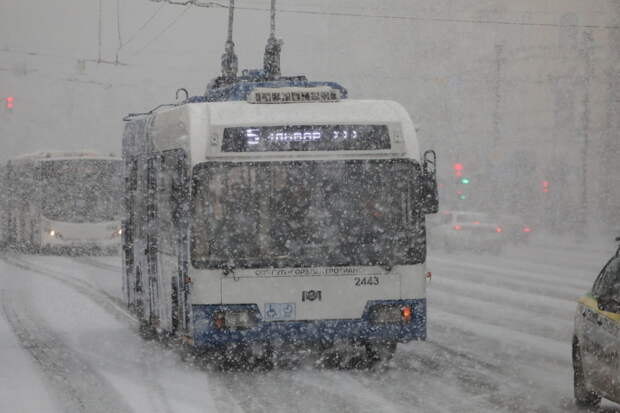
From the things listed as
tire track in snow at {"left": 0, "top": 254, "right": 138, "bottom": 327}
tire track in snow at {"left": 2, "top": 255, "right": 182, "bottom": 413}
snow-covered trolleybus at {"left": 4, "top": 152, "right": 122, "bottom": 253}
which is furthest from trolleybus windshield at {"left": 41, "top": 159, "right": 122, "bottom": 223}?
tire track in snow at {"left": 0, "top": 254, "right": 138, "bottom": 327}

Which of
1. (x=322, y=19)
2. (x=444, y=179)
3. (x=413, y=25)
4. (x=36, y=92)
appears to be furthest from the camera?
(x=322, y=19)

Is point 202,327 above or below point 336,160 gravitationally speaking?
below

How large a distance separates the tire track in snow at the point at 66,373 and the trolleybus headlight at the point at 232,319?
1167 mm

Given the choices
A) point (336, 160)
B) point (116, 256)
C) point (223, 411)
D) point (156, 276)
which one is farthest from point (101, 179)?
point (223, 411)

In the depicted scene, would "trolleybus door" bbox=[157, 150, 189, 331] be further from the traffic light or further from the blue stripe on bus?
the traffic light

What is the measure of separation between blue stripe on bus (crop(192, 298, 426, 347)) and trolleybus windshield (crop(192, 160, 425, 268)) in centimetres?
43

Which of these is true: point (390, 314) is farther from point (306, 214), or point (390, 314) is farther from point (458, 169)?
point (458, 169)

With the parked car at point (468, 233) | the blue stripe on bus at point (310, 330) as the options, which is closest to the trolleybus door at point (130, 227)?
the blue stripe on bus at point (310, 330)

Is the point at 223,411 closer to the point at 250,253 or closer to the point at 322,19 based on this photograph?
the point at 250,253

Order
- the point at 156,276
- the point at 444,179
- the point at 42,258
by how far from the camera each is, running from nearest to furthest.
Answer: the point at 156,276 < the point at 42,258 < the point at 444,179

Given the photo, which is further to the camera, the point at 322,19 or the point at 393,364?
the point at 322,19

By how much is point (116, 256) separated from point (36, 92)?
60.8 m

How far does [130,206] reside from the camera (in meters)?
15.5

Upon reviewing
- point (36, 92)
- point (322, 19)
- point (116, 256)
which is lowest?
point (116, 256)
